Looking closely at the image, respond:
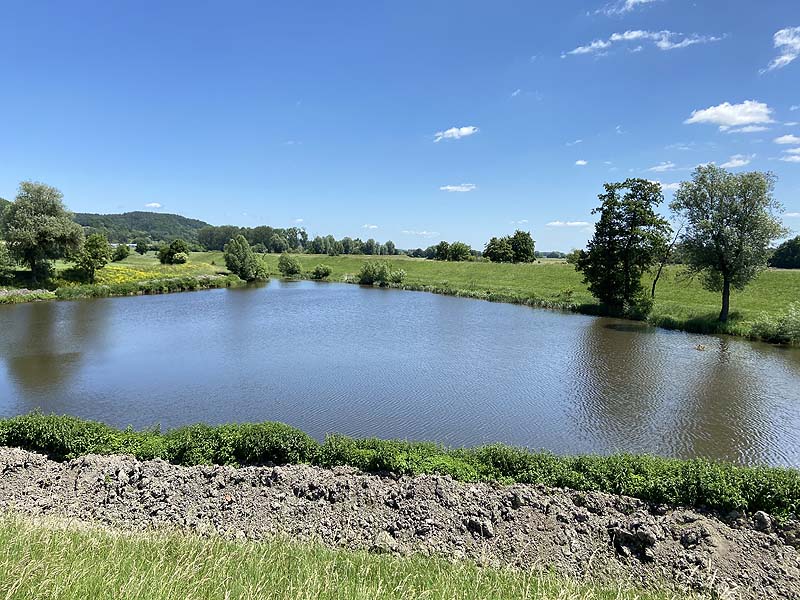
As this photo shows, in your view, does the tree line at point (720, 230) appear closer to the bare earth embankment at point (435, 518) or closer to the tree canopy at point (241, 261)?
the bare earth embankment at point (435, 518)

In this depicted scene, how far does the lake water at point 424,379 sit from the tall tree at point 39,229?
36.2ft

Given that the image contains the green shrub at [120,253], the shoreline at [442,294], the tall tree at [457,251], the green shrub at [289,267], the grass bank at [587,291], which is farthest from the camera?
the tall tree at [457,251]

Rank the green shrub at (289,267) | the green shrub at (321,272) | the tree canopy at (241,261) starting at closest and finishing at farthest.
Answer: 1. the tree canopy at (241,261)
2. the green shrub at (321,272)
3. the green shrub at (289,267)

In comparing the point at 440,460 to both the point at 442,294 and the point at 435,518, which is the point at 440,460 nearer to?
the point at 435,518

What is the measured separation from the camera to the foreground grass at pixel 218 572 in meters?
3.92

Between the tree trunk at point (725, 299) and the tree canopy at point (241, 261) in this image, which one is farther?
the tree canopy at point (241, 261)

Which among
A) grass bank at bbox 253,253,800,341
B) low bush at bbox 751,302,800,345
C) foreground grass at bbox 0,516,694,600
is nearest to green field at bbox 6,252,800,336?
grass bank at bbox 253,253,800,341

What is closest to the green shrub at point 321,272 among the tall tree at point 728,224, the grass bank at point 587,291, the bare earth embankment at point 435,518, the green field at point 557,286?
the grass bank at point 587,291

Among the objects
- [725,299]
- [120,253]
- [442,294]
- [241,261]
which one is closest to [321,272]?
[241,261]

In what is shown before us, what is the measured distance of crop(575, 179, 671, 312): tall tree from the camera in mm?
37281

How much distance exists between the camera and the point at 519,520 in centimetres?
801

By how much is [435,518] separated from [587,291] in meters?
43.7

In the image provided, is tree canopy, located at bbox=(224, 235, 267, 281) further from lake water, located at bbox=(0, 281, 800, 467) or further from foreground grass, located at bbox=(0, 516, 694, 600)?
foreground grass, located at bbox=(0, 516, 694, 600)

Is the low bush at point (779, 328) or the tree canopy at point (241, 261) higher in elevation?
the tree canopy at point (241, 261)
